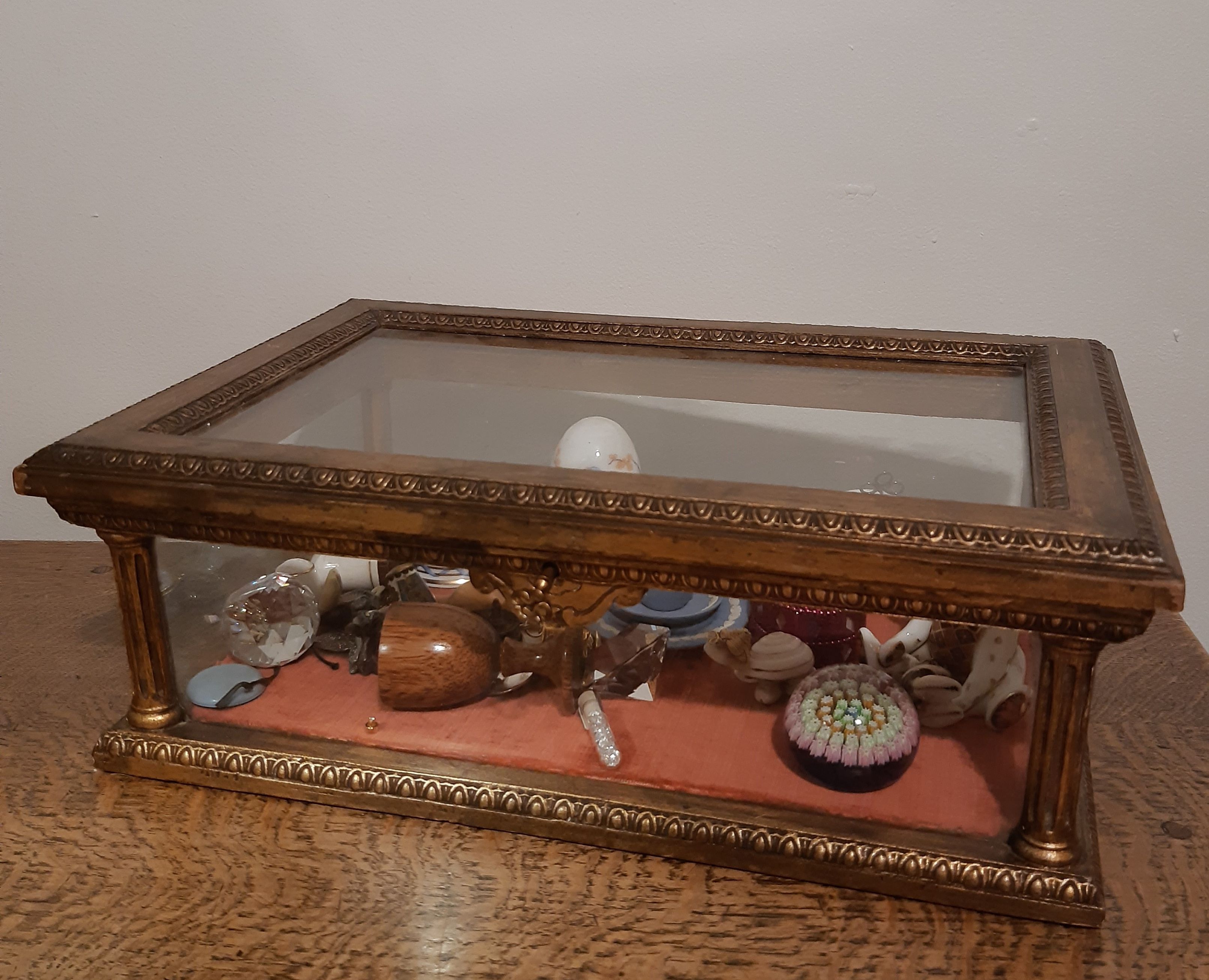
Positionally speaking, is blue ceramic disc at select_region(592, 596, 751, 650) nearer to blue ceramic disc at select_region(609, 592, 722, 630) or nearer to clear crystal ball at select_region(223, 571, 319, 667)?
blue ceramic disc at select_region(609, 592, 722, 630)

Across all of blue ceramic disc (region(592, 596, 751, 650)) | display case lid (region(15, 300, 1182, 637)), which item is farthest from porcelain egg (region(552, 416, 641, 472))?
blue ceramic disc (region(592, 596, 751, 650))

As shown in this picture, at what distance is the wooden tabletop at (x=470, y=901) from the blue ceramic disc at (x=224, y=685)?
0.07 metres

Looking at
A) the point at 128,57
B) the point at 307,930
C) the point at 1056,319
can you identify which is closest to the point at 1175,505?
the point at 1056,319

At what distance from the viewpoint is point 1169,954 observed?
75cm

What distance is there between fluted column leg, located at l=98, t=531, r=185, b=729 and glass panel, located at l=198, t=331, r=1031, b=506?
108 millimetres

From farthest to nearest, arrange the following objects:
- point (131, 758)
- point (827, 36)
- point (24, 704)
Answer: point (827, 36) < point (24, 704) < point (131, 758)

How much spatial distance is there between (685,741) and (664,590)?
0.16 metres

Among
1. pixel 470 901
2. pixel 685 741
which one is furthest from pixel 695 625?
pixel 470 901

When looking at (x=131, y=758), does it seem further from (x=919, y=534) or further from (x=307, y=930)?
(x=919, y=534)

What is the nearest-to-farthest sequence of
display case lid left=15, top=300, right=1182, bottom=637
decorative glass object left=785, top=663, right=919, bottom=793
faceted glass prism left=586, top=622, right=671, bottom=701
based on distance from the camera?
display case lid left=15, top=300, right=1182, bottom=637
decorative glass object left=785, top=663, right=919, bottom=793
faceted glass prism left=586, top=622, right=671, bottom=701

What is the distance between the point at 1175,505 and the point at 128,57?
54.4 inches

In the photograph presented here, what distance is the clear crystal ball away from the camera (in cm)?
100

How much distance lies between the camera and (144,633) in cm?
92

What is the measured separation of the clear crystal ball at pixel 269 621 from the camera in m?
1.00
